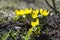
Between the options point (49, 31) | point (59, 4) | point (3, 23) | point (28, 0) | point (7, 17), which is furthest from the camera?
point (28, 0)

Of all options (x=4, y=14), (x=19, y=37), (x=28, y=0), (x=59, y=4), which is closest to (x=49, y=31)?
(x=19, y=37)

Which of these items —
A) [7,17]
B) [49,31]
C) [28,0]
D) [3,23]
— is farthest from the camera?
[28,0]

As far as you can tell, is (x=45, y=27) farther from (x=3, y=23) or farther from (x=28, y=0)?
(x=28, y=0)

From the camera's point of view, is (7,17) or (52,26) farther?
(7,17)

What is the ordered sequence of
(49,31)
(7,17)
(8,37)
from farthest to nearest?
1. (7,17)
2. (49,31)
3. (8,37)

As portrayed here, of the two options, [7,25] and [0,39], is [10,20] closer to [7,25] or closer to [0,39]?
[7,25]

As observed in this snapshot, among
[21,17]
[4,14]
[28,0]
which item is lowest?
[28,0]

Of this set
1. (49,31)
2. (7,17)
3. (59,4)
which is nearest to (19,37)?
(49,31)

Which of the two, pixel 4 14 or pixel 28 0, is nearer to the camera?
pixel 4 14

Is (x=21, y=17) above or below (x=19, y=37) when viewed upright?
above
